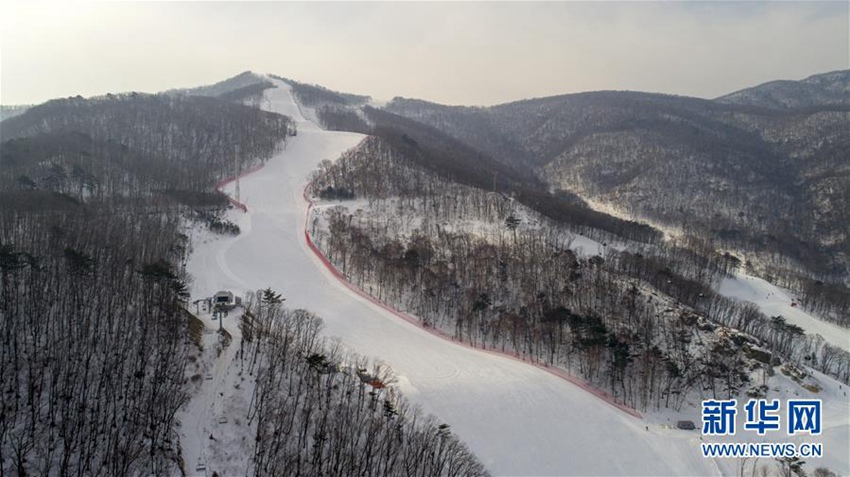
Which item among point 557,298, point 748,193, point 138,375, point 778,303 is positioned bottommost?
point 778,303

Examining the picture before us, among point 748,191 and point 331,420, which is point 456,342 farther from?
point 748,191

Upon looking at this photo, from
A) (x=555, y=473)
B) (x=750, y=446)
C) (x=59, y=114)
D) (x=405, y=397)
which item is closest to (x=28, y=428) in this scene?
(x=405, y=397)

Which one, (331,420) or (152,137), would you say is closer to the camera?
(331,420)

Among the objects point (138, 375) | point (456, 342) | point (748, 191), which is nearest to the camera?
point (138, 375)

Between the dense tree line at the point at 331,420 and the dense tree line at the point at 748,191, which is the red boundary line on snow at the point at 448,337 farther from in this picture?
the dense tree line at the point at 748,191

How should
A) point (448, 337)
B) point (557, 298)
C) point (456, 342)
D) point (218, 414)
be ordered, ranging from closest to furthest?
point (218, 414)
point (456, 342)
point (448, 337)
point (557, 298)

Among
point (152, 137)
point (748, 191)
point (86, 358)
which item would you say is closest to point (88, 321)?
point (86, 358)

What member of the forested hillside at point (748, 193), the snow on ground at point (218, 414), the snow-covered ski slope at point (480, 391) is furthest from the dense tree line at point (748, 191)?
the snow on ground at point (218, 414)

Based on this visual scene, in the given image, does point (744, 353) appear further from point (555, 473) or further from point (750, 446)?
point (555, 473)

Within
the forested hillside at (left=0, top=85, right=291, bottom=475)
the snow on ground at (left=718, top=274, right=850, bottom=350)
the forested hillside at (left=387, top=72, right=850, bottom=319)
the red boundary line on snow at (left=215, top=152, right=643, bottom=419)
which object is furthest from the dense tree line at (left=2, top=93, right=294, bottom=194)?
the forested hillside at (left=387, top=72, right=850, bottom=319)
